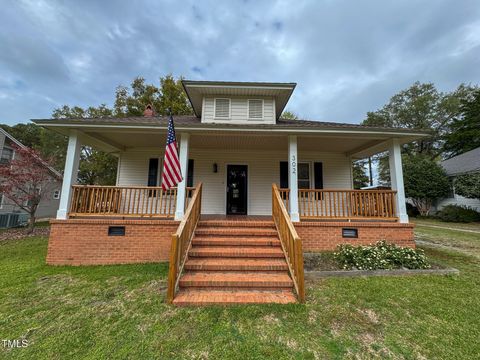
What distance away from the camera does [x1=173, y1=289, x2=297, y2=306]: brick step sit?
3.31m

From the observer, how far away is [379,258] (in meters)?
4.80

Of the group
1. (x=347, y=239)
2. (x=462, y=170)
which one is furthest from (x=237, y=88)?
(x=462, y=170)

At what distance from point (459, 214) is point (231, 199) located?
56.3 feet

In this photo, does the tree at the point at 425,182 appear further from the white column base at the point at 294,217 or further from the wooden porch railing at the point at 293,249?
the wooden porch railing at the point at 293,249

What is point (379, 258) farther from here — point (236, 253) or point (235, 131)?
point (235, 131)

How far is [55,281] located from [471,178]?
22048mm

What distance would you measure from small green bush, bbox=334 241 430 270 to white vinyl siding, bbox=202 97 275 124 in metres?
4.95

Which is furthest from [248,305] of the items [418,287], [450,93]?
[450,93]

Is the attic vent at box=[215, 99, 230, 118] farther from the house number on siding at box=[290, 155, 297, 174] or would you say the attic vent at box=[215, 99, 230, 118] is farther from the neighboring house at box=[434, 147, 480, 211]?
the neighboring house at box=[434, 147, 480, 211]

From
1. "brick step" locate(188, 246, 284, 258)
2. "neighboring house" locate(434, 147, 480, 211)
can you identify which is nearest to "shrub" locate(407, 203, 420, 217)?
"neighboring house" locate(434, 147, 480, 211)

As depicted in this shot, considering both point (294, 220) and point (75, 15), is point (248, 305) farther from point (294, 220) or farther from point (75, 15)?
point (75, 15)

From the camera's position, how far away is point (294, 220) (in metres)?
5.68

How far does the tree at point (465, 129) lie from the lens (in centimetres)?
2458

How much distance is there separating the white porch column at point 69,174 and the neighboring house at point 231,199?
28 millimetres
